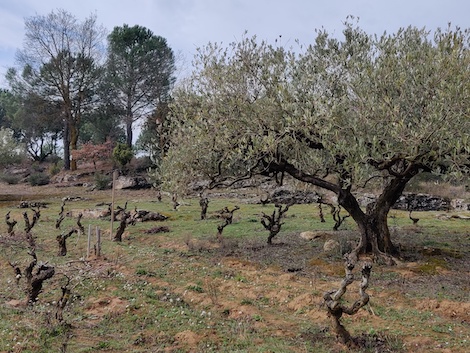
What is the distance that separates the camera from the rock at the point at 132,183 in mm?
38406

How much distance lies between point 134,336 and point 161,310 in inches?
51.3

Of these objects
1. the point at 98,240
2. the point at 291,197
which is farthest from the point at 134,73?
the point at 98,240

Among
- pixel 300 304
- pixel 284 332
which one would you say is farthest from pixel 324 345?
pixel 300 304

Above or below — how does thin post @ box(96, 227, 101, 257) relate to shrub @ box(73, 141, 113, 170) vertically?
below

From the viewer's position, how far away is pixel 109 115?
158 ft

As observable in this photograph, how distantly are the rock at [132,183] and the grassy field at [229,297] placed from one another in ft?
68.0

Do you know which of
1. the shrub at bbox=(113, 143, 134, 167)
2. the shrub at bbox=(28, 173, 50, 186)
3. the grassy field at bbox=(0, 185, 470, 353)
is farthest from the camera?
the shrub at bbox=(28, 173, 50, 186)

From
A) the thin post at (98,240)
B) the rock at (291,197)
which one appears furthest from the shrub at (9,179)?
the thin post at (98,240)

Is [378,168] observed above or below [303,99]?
below

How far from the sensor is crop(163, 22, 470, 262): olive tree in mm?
9555

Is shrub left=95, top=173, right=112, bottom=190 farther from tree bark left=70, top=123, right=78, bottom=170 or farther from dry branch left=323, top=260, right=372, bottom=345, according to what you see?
dry branch left=323, top=260, right=372, bottom=345

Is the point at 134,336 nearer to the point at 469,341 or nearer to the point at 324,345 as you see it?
the point at 324,345

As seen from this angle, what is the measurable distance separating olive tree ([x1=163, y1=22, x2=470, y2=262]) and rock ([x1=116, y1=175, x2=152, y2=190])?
2561 centimetres

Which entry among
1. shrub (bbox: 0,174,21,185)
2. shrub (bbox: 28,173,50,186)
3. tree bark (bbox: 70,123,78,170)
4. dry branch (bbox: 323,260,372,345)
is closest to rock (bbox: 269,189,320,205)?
dry branch (bbox: 323,260,372,345)
